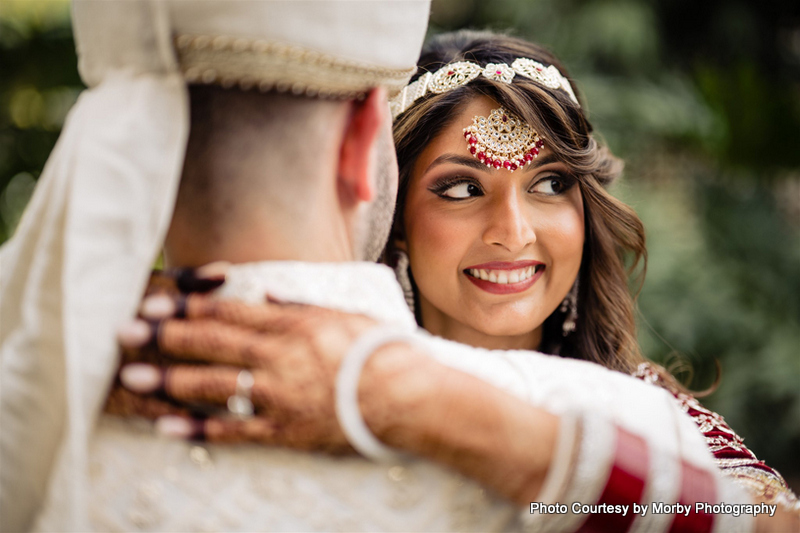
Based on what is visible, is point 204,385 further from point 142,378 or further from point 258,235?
point 258,235

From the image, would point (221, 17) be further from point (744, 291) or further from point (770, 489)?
point (744, 291)

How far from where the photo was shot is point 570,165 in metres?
1.98

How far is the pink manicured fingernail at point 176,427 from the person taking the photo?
0.91 m

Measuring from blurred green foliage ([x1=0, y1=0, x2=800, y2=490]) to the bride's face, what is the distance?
2.47 m

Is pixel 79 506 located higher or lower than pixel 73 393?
lower

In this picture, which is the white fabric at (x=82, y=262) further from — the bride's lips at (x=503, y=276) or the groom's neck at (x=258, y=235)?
the bride's lips at (x=503, y=276)

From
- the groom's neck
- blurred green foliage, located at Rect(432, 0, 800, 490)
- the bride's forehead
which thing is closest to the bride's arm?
the groom's neck

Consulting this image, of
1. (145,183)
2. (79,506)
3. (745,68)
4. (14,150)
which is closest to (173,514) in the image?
(79,506)

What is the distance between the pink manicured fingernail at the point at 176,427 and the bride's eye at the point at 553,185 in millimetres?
1335

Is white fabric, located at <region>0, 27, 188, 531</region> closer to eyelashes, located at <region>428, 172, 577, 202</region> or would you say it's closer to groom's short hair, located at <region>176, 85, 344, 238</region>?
groom's short hair, located at <region>176, 85, 344, 238</region>

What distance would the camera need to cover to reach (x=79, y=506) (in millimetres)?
911

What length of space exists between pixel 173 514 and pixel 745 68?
4625mm

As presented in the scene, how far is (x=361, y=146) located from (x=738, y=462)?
140 centimetres

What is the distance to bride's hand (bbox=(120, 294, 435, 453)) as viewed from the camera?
2.93 feet
